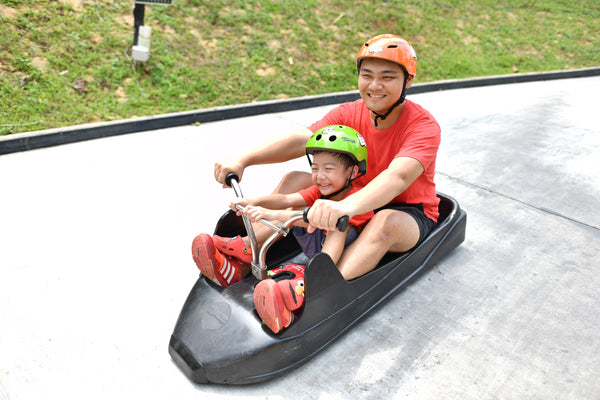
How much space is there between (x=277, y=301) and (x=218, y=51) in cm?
526

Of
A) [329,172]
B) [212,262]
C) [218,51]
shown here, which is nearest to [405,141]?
[329,172]

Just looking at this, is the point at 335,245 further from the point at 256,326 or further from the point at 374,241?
the point at 256,326

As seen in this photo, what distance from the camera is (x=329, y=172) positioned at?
2285mm

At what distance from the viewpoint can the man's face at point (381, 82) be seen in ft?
7.53

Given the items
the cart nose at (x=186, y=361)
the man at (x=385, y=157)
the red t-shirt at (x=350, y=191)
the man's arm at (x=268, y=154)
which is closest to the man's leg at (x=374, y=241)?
the man at (x=385, y=157)

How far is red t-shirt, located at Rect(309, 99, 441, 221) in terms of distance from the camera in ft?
7.47

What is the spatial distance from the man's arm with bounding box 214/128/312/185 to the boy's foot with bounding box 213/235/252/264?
1.02 feet

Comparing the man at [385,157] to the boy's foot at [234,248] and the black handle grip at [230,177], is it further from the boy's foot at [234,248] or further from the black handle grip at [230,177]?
the boy's foot at [234,248]

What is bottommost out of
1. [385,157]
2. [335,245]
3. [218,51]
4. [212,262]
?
[212,262]

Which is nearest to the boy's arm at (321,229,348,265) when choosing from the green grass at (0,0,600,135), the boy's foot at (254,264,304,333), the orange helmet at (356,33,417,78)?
the boy's foot at (254,264,304,333)

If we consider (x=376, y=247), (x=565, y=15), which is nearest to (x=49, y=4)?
(x=376, y=247)

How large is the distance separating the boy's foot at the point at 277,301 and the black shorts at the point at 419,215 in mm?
730

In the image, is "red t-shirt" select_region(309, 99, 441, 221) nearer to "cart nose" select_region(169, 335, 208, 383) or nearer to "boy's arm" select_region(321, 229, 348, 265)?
"boy's arm" select_region(321, 229, 348, 265)

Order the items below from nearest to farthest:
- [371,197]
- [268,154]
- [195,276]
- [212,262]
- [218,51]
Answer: [371,197] → [212,262] → [268,154] → [195,276] → [218,51]
